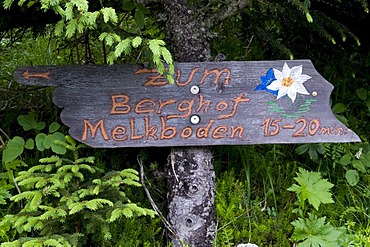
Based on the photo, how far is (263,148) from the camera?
3342 mm

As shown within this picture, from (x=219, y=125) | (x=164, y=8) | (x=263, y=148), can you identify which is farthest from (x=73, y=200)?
(x=263, y=148)

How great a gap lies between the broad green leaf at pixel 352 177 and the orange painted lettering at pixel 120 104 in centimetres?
134

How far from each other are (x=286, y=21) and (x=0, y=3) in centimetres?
167

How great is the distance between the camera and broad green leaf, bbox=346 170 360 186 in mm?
2979

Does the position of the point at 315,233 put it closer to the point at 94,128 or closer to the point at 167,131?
the point at 167,131

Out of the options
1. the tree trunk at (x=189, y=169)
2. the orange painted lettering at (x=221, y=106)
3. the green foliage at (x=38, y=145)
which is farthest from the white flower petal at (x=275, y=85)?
the green foliage at (x=38, y=145)

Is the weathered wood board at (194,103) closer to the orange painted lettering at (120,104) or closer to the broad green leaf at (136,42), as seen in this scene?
the orange painted lettering at (120,104)

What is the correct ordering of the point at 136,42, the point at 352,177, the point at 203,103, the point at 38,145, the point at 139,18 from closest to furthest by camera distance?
1. the point at 136,42
2. the point at 139,18
3. the point at 203,103
4. the point at 38,145
5. the point at 352,177

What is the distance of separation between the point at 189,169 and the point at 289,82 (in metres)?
0.64

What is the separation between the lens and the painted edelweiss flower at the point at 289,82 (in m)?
2.53

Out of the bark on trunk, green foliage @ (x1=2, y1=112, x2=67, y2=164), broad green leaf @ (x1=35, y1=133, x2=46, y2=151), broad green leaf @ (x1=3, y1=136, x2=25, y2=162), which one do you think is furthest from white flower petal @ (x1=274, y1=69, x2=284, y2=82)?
broad green leaf @ (x1=3, y1=136, x2=25, y2=162)

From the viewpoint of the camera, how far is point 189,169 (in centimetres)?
262

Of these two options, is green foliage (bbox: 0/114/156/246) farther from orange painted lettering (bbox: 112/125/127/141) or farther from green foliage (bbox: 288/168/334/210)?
green foliage (bbox: 288/168/334/210)

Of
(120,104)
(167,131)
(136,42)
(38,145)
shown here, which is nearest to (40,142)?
(38,145)
